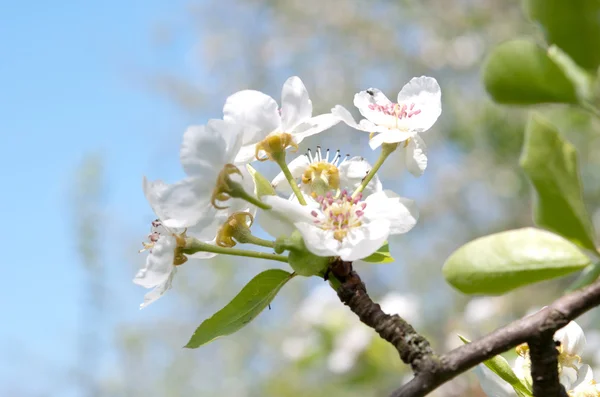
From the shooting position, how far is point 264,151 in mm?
676

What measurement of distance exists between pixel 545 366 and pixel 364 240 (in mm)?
171

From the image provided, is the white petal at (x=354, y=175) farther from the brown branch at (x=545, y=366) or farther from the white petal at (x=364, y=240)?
the brown branch at (x=545, y=366)

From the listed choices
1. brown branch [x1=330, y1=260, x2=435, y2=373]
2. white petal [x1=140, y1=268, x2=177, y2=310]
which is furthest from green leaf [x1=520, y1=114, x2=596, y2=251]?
white petal [x1=140, y1=268, x2=177, y2=310]

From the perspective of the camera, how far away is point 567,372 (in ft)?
2.13

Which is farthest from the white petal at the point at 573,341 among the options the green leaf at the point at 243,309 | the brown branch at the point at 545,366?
the green leaf at the point at 243,309

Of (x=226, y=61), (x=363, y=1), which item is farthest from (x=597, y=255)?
(x=226, y=61)

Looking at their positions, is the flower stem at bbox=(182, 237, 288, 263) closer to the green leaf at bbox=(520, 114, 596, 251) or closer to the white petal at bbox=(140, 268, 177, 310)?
the white petal at bbox=(140, 268, 177, 310)

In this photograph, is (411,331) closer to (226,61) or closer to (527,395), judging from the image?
(527,395)

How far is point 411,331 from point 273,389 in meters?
3.79

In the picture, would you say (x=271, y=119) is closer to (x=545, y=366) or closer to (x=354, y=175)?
(x=354, y=175)

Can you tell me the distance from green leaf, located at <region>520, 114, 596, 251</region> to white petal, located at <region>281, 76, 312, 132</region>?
303mm

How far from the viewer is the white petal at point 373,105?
2.32 ft

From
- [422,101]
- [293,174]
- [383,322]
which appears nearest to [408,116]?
[422,101]

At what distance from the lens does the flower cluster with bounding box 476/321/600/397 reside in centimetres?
59
